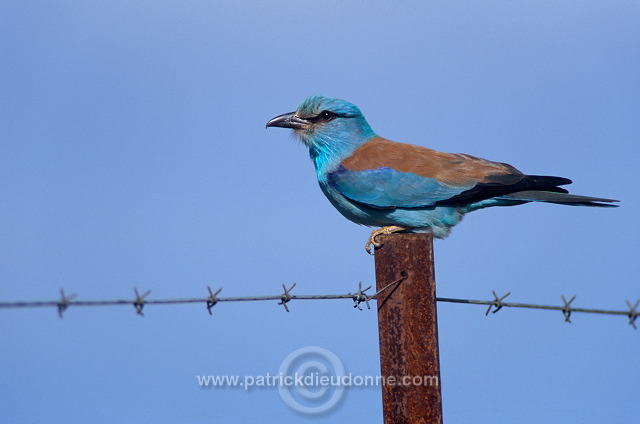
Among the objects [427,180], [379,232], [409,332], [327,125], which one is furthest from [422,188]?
[409,332]

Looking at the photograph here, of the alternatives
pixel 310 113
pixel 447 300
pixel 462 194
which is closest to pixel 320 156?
pixel 310 113

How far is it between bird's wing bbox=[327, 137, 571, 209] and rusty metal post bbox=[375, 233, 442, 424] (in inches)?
68.4

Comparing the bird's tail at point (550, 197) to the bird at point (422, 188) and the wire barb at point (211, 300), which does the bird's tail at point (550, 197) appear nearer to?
the bird at point (422, 188)

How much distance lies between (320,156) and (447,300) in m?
2.50

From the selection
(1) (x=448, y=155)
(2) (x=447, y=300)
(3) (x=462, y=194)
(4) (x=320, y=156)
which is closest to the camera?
(2) (x=447, y=300)

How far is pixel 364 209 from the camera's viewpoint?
494 cm

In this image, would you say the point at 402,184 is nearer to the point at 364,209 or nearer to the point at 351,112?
the point at 364,209

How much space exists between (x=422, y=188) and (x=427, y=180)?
69 mm

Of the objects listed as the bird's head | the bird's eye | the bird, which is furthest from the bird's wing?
the bird's eye

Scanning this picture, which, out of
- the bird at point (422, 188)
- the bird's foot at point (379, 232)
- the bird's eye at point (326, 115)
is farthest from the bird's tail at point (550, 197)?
the bird's eye at point (326, 115)

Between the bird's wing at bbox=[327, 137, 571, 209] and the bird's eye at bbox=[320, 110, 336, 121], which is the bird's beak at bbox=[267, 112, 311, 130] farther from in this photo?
the bird's wing at bbox=[327, 137, 571, 209]

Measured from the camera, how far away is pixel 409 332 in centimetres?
298

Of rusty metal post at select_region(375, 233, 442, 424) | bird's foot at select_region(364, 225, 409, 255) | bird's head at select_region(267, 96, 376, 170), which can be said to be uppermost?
bird's head at select_region(267, 96, 376, 170)

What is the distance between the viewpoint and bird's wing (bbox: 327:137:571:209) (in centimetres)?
478
